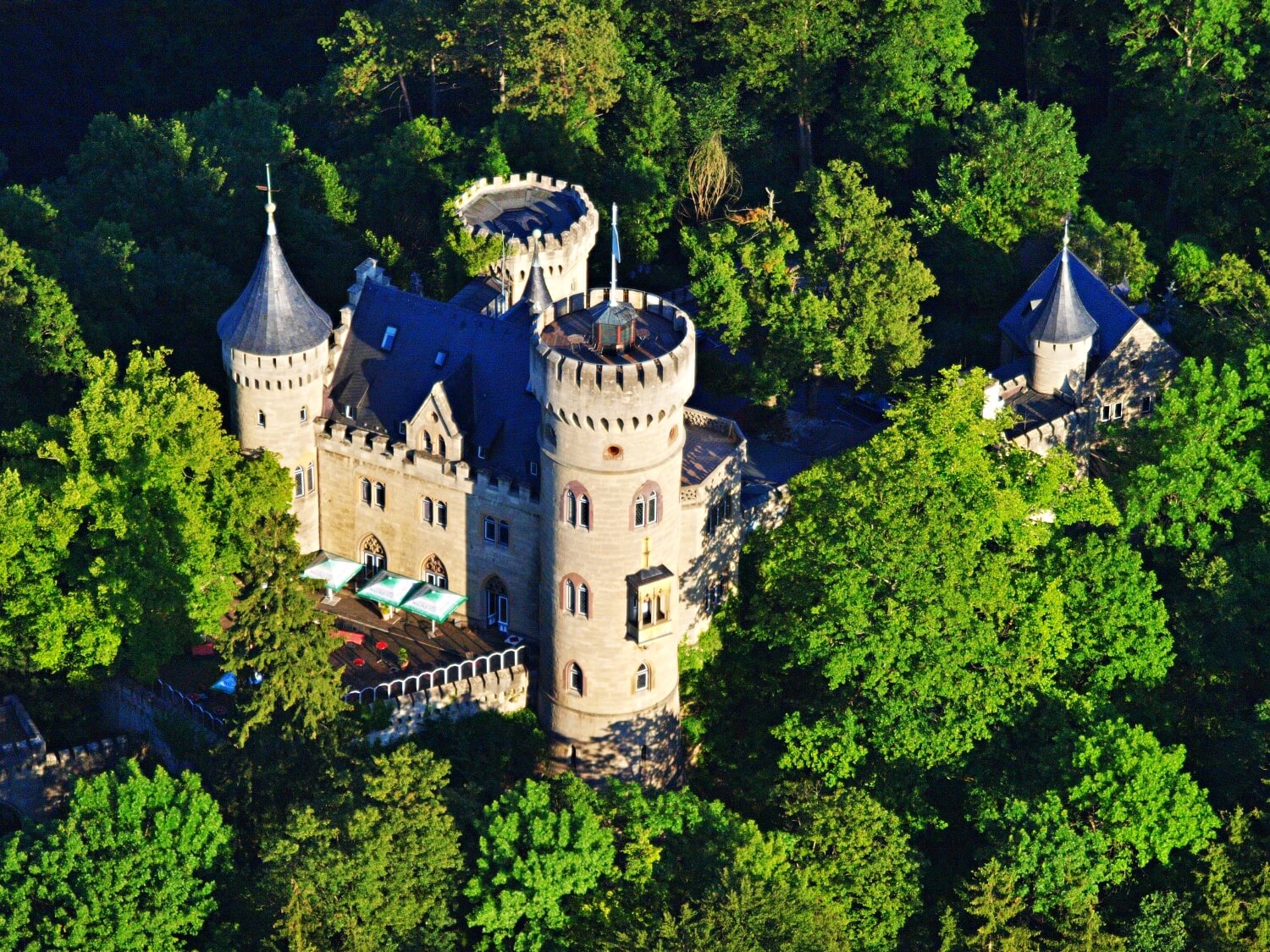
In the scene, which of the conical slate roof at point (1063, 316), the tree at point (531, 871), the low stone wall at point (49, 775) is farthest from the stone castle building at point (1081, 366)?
the low stone wall at point (49, 775)

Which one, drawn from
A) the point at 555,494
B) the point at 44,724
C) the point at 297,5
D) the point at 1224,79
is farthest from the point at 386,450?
the point at 297,5

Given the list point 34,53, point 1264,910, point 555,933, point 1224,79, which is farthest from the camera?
point 34,53

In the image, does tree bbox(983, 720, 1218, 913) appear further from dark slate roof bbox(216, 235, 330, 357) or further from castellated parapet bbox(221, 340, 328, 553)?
dark slate roof bbox(216, 235, 330, 357)

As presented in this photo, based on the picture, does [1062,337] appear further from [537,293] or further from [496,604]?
[496,604]

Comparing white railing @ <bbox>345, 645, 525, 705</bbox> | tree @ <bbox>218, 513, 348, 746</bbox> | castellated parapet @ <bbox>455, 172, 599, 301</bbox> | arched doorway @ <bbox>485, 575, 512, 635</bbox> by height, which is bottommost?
white railing @ <bbox>345, 645, 525, 705</bbox>

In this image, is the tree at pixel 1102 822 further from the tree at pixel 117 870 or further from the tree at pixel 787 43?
the tree at pixel 787 43

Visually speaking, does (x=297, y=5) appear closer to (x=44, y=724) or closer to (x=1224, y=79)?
(x=1224, y=79)

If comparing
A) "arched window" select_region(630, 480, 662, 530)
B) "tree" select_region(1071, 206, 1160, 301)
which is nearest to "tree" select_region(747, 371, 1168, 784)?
"arched window" select_region(630, 480, 662, 530)
